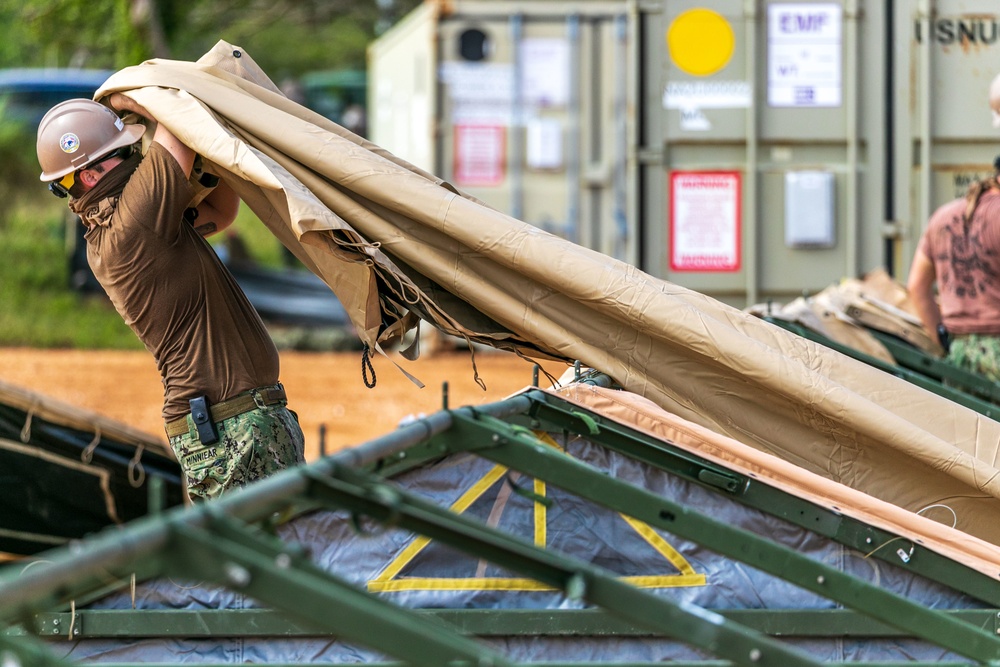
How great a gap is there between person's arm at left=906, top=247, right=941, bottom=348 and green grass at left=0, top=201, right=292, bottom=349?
35.8 feet

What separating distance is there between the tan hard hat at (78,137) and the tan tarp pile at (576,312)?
0.20 m

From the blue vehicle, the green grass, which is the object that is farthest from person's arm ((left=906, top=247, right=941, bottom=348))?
the blue vehicle

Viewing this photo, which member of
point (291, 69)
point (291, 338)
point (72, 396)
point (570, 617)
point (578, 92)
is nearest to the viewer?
point (570, 617)

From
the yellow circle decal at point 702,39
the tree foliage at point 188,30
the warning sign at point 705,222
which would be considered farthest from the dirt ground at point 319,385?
the tree foliage at point 188,30

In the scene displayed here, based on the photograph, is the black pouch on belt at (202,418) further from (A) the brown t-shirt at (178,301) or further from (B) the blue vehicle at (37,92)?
(B) the blue vehicle at (37,92)

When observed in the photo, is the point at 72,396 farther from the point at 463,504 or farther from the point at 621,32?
the point at 463,504

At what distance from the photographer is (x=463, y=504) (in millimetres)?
3566

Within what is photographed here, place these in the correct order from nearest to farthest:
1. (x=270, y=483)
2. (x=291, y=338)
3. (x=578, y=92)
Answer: (x=270, y=483)
(x=578, y=92)
(x=291, y=338)

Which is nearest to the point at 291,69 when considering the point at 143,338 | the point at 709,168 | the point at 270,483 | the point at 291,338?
the point at 291,338

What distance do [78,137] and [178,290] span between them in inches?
21.3

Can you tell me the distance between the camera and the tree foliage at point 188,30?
16344 millimetres

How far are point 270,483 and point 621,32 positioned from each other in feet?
35.8

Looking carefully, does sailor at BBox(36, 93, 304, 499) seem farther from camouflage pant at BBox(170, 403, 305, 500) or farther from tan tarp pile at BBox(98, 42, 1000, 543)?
tan tarp pile at BBox(98, 42, 1000, 543)

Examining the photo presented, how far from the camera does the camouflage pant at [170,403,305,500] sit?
168 inches
